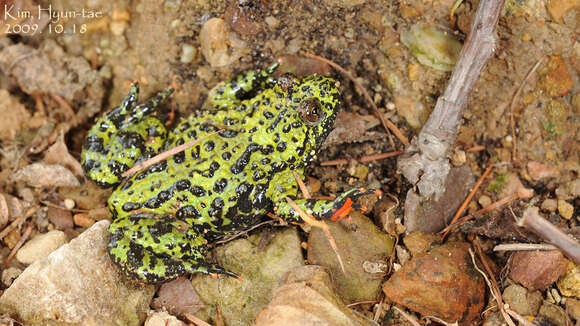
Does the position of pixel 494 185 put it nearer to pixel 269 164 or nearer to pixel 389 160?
pixel 389 160

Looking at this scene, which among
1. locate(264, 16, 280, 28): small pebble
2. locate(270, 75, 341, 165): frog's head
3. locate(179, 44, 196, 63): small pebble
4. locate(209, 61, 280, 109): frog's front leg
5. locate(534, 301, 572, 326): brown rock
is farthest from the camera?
locate(179, 44, 196, 63): small pebble

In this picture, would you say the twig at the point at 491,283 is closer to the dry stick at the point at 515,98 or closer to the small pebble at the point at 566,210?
the small pebble at the point at 566,210

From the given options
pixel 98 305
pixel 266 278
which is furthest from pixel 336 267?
pixel 98 305

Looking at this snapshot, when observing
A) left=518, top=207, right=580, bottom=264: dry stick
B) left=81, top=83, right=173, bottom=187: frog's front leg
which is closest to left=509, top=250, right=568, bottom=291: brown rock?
left=518, top=207, right=580, bottom=264: dry stick

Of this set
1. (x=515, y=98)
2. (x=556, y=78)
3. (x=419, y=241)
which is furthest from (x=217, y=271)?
(x=556, y=78)

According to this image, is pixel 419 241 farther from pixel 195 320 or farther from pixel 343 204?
pixel 195 320

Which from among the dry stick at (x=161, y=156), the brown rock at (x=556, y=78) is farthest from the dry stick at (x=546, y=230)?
the dry stick at (x=161, y=156)

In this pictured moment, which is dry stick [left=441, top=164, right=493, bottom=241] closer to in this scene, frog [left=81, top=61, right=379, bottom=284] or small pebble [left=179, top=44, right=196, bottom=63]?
frog [left=81, top=61, right=379, bottom=284]

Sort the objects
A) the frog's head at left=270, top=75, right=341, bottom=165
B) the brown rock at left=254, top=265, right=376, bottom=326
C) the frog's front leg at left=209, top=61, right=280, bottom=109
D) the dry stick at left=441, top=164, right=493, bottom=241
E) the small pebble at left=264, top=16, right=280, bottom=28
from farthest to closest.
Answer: the frog's front leg at left=209, top=61, right=280, bottom=109 → the small pebble at left=264, top=16, right=280, bottom=28 → the dry stick at left=441, top=164, right=493, bottom=241 → the frog's head at left=270, top=75, right=341, bottom=165 → the brown rock at left=254, top=265, right=376, bottom=326
